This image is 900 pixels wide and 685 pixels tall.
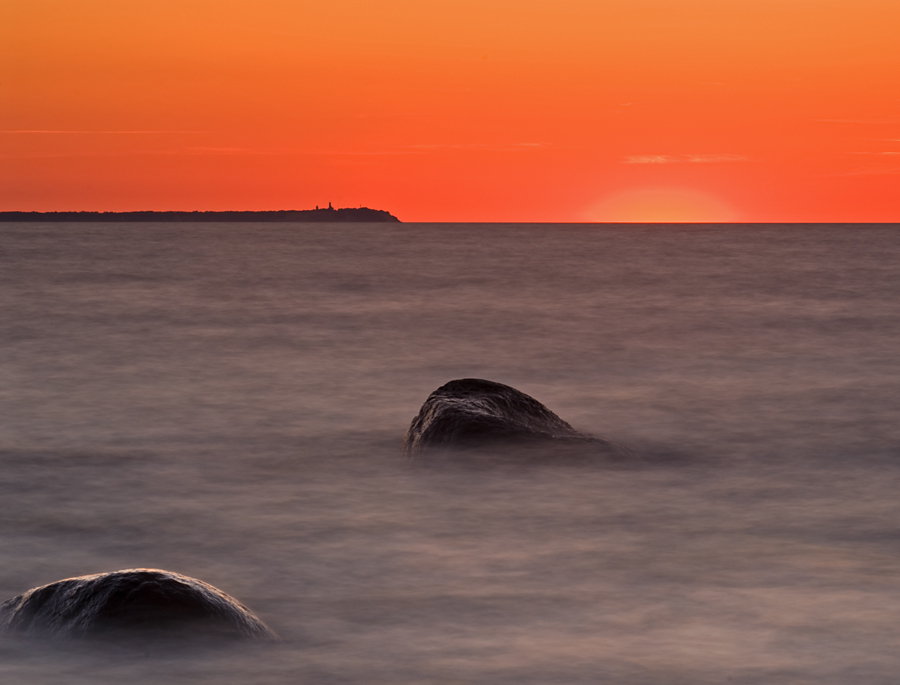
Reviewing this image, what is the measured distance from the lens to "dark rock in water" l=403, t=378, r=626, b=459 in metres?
9.28

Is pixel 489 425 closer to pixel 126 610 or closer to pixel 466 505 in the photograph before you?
pixel 466 505

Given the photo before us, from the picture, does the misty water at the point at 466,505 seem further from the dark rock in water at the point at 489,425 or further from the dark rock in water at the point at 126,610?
the dark rock in water at the point at 489,425

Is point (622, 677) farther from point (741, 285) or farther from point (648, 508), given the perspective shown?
point (741, 285)

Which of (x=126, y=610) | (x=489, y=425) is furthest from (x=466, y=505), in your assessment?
(x=126, y=610)

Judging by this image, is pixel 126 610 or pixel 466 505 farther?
pixel 466 505

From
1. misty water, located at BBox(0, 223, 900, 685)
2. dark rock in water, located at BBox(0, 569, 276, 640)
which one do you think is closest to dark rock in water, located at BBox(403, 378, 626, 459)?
misty water, located at BBox(0, 223, 900, 685)

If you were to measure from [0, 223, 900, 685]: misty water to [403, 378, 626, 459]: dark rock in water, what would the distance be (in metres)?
0.32

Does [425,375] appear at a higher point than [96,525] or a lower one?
higher

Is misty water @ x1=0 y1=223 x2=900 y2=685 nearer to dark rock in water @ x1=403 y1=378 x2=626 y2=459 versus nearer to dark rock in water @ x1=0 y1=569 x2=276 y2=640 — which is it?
dark rock in water @ x1=0 y1=569 x2=276 y2=640

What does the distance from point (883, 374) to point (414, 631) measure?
12.8 metres

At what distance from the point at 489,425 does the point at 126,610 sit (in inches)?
184

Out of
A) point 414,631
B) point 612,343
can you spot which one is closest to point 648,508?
point 414,631

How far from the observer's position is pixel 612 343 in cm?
2095

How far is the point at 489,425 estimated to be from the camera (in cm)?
935
